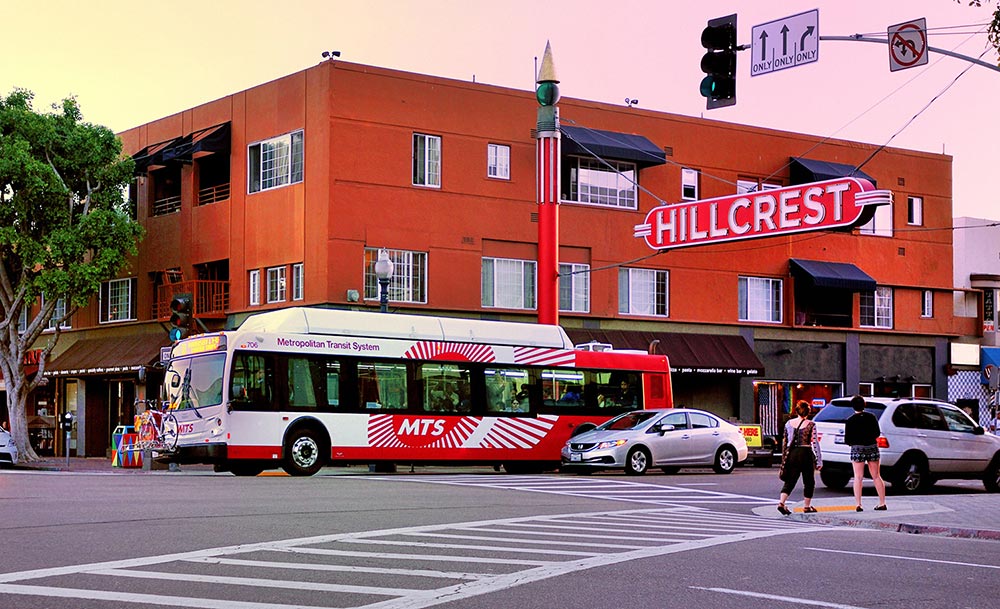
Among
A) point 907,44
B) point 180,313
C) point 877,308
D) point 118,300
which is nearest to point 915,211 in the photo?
point 877,308

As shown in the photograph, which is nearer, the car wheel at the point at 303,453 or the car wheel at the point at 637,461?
the car wheel at the point at 303,453

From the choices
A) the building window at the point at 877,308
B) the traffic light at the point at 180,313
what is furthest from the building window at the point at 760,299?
the traffic light at the point at 180,313

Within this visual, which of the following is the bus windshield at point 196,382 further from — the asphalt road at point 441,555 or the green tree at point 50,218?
the green tree at point 50,218

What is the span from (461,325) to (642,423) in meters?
4.71

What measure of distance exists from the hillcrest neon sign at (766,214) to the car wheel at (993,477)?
9324 mm

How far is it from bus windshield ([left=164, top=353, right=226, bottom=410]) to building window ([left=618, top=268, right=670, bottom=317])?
18325 mm

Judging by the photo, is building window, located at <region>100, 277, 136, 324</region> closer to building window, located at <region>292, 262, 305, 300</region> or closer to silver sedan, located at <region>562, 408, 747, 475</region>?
building window, located at <region>292, 262, 305, 300</region>

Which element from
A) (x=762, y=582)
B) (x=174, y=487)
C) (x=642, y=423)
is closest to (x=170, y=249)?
(x=642, y=423)

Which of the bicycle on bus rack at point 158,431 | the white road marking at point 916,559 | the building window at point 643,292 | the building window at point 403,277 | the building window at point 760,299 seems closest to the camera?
the white road marking at point 916,559

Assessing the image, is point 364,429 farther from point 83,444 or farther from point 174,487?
point 83,444

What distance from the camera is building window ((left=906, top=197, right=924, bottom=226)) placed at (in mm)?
48688

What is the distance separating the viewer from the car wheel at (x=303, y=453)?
2647cm

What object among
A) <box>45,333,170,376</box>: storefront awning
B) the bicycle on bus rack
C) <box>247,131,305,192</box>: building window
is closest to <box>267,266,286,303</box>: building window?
<box>247,131,305,192</box>: building window

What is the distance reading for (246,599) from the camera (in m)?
8.95
